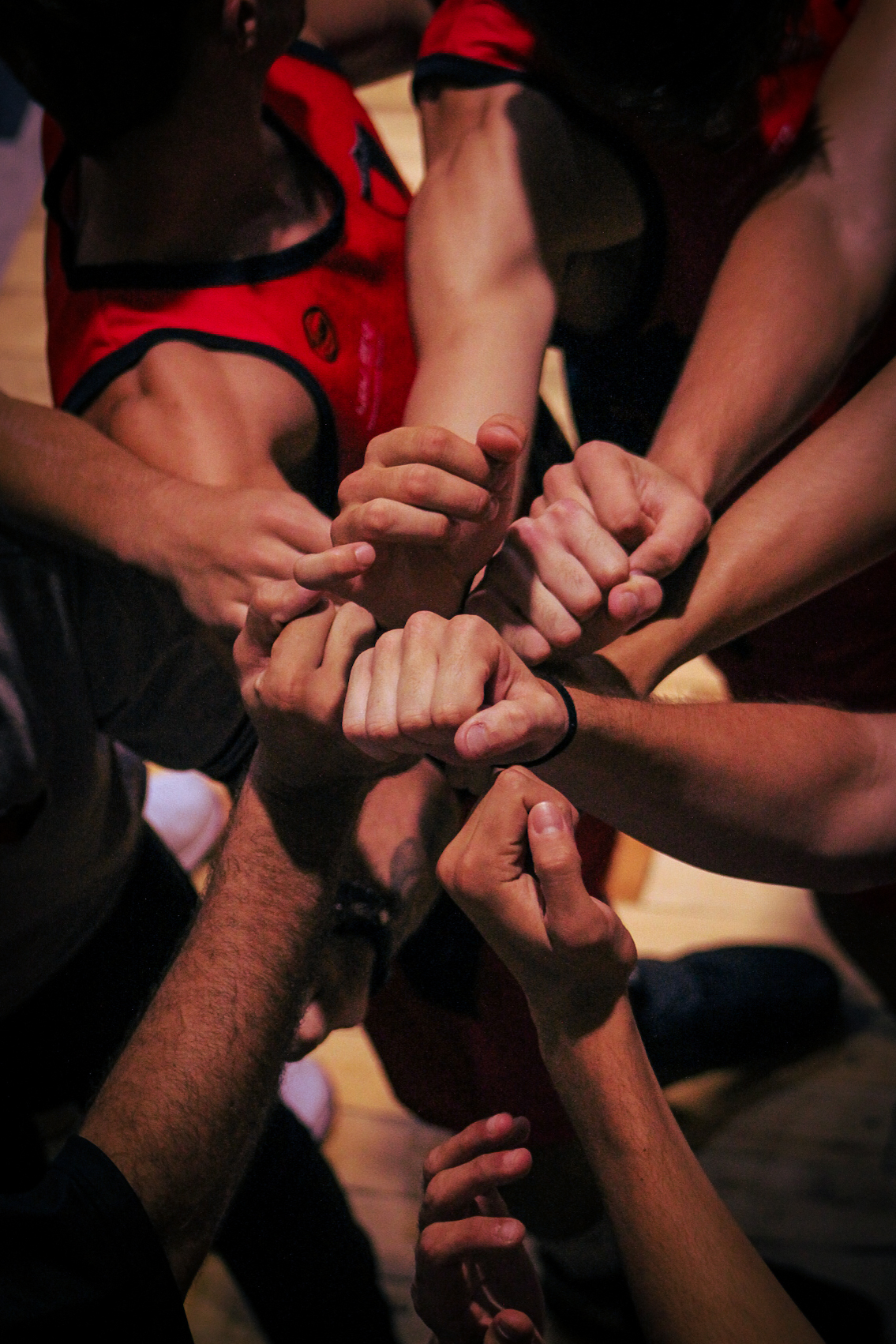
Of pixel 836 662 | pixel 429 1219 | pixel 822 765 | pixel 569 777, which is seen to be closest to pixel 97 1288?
pixel 429 1219

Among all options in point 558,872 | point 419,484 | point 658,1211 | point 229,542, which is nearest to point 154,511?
point 229,542

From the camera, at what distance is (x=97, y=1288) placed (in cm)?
33

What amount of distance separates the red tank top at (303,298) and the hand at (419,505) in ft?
0.22

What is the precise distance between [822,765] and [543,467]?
0.19 m

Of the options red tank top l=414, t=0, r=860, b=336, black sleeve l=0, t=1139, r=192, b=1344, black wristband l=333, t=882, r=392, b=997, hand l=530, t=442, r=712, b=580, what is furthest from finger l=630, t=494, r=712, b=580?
black sleeve l=0, t=1139, r=192, b=1344

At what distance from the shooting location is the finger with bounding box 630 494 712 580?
0.43 metres

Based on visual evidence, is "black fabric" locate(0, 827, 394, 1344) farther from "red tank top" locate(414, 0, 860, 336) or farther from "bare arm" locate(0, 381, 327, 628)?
"red tank top" locate(414, 0, 860, 336)

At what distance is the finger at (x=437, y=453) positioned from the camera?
392 mm

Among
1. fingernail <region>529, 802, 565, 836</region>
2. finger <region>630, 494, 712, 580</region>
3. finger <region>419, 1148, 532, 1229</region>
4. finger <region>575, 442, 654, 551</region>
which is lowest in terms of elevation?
finger <region>419, 1148, 532, 1229</region>

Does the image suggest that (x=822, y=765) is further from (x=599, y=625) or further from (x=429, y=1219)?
(x=429, y=1219)

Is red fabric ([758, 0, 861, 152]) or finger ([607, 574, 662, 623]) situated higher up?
red fabric ([758, 0, 861, 152])

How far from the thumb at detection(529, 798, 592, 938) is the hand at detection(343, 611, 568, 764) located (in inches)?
1.2

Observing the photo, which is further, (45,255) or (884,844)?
(45,255)

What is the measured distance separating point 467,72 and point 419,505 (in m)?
0.26
